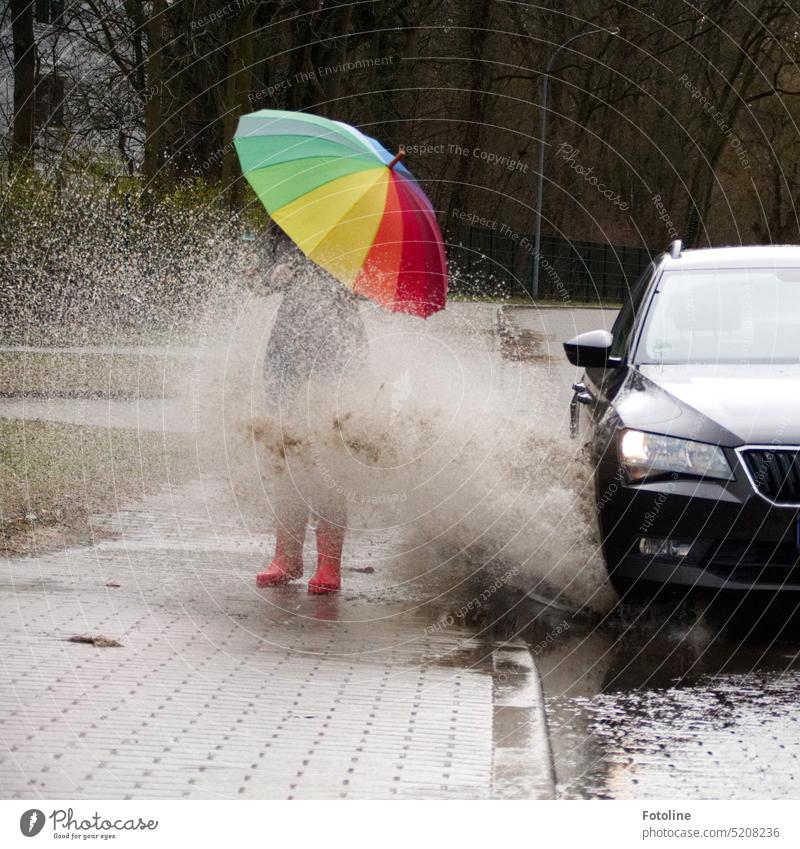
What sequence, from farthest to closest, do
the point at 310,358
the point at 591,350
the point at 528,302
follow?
the point at 528,302 → the point at 591,350 → the point at 310,358

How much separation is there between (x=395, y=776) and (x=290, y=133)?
3.42 meters

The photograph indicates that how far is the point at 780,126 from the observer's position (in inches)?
1399

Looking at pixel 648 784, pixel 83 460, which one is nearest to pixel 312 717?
pixel 648 784

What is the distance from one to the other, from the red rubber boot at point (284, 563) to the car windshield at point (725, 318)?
1873 mm

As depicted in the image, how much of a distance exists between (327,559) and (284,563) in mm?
268

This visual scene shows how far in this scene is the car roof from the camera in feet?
24.6

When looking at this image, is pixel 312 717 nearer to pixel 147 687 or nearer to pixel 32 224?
pixel 147 687

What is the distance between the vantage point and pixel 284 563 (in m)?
6.94

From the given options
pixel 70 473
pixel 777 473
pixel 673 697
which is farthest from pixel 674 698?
pixel 70 473

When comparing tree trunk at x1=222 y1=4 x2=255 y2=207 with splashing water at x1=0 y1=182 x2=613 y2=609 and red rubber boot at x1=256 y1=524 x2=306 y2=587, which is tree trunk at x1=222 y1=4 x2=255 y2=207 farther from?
red rubber boot at x1=256 y1=524 x2=306 y2=587

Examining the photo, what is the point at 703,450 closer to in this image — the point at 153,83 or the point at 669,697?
the point at 669,697

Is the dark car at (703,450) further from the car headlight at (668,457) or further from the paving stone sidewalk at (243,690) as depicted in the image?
the paving stone sidewalk at (243,690)

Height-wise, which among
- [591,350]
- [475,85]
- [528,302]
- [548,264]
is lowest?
[591,350]

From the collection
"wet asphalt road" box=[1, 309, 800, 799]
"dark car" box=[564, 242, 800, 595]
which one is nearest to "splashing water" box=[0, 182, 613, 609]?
"wet asphalt road" box=[1, 309, 800, 799]
